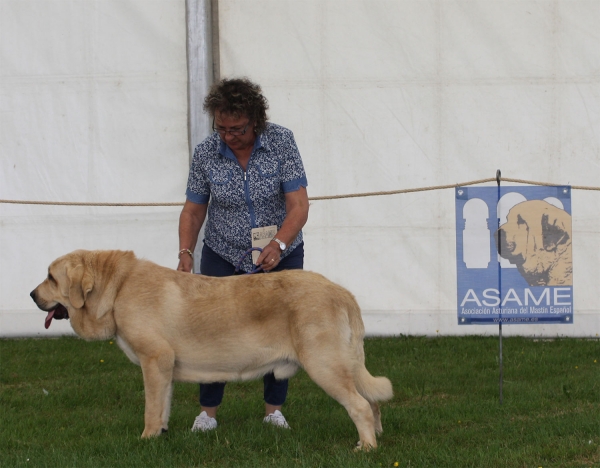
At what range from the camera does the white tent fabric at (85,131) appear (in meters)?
8.37

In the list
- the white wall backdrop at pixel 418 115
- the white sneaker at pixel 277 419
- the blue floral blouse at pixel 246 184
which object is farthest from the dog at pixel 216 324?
the white wall backdrop at pixel 418 115

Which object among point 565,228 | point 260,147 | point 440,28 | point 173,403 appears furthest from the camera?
point 440,28

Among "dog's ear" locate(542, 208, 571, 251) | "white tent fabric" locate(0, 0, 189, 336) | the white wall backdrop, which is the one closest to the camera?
"dog's ear" locate(542, 208, 571, 251)

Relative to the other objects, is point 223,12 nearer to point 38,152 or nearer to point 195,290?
point 38,152

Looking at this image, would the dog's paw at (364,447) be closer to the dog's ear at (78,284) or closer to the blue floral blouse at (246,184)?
the blue floral blouse at (246,184)

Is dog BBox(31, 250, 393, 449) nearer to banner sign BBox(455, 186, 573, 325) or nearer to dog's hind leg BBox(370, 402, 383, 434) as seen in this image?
dog's hind leg BBox(370, 402, 383, 434)

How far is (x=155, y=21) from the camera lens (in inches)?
328

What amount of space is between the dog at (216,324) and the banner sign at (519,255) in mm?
1229

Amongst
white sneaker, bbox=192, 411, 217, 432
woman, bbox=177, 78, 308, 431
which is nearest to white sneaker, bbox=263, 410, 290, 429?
woman, bbox=177, 78, 308, 431

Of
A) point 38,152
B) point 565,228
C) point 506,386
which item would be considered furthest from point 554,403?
point 38,152

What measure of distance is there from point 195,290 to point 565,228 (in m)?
2.53

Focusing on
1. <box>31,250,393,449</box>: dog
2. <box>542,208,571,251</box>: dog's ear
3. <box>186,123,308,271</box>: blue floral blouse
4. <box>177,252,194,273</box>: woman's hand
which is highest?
<box>186,123,308,271</box>: blue floral blouse

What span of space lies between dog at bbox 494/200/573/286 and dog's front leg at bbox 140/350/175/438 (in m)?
2.36

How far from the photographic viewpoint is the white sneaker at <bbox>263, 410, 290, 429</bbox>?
510 cm
